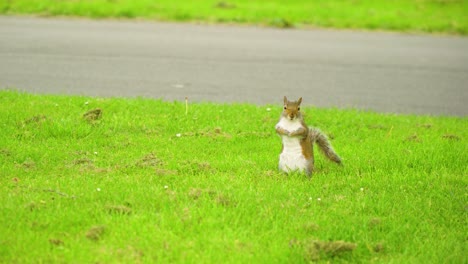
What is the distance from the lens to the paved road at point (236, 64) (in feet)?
30.4

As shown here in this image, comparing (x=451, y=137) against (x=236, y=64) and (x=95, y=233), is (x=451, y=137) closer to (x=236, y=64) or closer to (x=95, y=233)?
(x=95, y=233)

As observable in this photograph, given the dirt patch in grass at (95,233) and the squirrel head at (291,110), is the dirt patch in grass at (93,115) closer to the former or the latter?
the squirrel head at (291,110)

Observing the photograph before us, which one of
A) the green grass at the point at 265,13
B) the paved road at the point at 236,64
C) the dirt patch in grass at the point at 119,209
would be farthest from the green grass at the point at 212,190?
the green grass at the point at 265,13

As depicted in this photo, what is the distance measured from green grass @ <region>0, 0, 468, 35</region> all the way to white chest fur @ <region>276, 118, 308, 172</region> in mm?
9642

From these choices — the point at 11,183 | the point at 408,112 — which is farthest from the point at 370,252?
the point at 408,112

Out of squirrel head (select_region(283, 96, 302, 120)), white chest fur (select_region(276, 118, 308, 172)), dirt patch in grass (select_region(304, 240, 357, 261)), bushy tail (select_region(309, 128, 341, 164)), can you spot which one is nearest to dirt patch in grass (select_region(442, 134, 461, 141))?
bushy tail (select_region(309, 128, 341, 164))

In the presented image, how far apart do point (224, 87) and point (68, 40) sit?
4086 mm

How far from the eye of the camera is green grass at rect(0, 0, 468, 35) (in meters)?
15.1

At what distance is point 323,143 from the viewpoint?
18.9 feet

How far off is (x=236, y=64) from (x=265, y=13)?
491 cm

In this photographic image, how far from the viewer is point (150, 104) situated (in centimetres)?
793

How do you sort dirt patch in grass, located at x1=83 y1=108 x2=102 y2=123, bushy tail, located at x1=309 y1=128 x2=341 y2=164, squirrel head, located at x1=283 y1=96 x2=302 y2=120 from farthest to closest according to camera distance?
dirt patch in grass, located at x1=83 y1=108 x2=102 y2=123 < bushy tail, located at x1=309 y1=128 x2=341 y2=164 < squirrel head, located at x1=283 y1=96 x2=302 y2=120

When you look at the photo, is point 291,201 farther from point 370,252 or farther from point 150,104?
point 150,104

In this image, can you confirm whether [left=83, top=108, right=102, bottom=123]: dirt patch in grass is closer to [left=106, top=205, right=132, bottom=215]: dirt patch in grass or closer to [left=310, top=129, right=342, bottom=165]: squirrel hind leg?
[left=106, top=205, right=132, bottom=215]: dirt patch in grass
